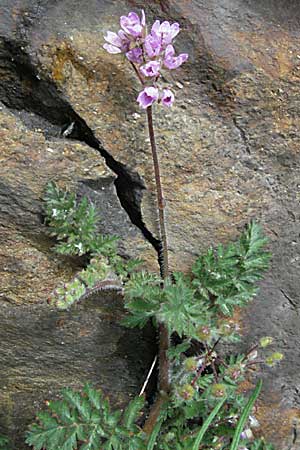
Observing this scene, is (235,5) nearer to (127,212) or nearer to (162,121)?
(162,121)

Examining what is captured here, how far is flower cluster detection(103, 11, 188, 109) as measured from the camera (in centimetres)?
184

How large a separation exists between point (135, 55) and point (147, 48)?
45 millimetres

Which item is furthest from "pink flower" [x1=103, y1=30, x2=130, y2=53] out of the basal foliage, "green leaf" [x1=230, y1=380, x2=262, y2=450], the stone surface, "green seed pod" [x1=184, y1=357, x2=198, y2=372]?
"green leaf" [x1=230, y1=380, x2=262, y2=450]

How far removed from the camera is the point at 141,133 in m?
2.23

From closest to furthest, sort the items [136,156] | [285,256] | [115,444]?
[115,444]
[136,156]
[285,256]

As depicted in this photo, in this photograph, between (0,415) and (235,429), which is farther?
(0,415)

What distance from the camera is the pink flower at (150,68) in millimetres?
1825

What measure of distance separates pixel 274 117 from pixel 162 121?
41 centimetres

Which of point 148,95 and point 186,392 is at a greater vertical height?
point 148,95

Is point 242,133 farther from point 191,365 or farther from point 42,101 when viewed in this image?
point 191,365

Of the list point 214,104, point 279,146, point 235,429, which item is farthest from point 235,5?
point 235,429

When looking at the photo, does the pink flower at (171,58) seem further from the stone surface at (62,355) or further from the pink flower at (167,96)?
the stone surface at (62,355)

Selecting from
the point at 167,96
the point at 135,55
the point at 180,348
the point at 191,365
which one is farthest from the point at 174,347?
the point at 135,55

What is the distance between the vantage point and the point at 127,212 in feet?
7.64
